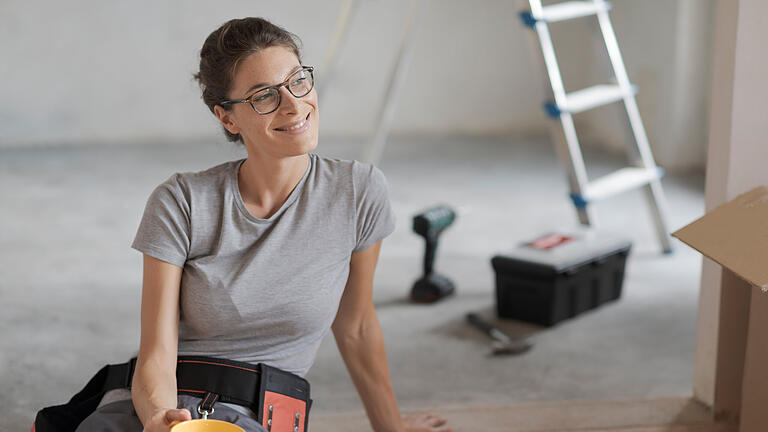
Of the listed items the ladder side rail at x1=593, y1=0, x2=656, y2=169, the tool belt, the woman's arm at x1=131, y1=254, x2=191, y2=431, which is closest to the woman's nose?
the woman's arm at x1=131, y1=254, x2=191, y2=431

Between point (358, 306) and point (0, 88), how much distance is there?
5774 mm

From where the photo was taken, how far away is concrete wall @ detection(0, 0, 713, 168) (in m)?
6.00

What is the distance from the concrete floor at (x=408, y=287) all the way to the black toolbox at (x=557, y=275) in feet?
0.22

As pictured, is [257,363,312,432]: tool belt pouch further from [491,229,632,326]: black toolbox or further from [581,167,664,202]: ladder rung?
[581,167,664,202]: ladder rung

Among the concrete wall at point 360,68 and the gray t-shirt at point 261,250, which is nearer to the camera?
the gray t-shirt at point 261,250

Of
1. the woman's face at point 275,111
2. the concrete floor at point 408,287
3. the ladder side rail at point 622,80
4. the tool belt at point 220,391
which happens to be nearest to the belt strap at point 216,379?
the tool belt at point 220,391

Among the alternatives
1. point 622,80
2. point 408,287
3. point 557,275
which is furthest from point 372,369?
point 622,80

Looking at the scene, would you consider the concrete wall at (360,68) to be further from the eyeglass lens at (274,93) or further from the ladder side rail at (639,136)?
the eyeglass lens at (274,93)

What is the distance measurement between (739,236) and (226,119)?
115cm

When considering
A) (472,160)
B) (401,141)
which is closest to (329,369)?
(472,160)

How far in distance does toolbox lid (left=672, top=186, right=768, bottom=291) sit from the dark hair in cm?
102

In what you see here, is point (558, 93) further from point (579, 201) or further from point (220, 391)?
point (220, 391)

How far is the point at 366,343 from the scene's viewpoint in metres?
1.88

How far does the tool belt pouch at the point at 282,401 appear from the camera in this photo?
1.67 metres
